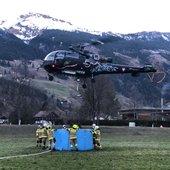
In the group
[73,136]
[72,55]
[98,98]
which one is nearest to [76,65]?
[72,55]

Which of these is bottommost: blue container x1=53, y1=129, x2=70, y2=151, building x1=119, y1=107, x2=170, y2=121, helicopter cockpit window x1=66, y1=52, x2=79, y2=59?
blue container x1=53, y1=129, x2=70, y2=151

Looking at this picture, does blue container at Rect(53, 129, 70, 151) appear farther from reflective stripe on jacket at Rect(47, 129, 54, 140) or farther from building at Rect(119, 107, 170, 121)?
building at Rect(119, 107, 170, 121)

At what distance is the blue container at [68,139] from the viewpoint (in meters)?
38.3

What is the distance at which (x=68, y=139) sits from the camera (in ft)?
125

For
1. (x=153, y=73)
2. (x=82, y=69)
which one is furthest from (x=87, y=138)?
(x=153, y=73)

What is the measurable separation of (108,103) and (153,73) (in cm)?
9091

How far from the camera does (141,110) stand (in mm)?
176375

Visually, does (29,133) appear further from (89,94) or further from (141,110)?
(141,110)

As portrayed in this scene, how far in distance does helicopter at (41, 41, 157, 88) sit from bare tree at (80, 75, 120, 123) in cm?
6872

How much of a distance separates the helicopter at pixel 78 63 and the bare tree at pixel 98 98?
225ft

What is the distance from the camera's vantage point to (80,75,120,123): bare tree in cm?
11731

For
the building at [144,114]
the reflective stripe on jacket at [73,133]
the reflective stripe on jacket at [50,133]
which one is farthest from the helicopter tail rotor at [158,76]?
the building at [144,114]

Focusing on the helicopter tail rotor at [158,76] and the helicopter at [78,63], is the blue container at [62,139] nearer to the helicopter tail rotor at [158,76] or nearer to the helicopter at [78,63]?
the helicopter at [78,63]

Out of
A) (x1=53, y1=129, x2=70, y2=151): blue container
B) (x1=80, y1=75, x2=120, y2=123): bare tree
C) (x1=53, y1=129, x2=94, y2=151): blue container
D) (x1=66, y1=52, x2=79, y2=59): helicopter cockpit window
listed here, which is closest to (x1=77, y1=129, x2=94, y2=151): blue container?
(x1=53, y1=129, x2=94, y2=151): blue container
